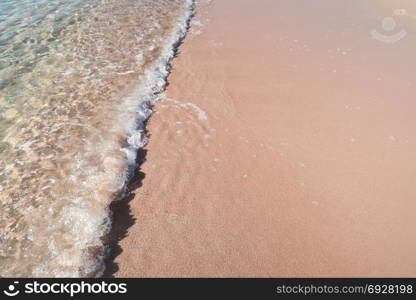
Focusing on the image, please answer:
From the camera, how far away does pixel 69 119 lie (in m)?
5.25

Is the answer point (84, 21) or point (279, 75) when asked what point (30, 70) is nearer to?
point (84, 21)

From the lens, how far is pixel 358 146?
471cm

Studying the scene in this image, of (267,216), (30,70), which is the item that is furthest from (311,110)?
(30,70)

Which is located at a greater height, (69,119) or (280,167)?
(69,119)

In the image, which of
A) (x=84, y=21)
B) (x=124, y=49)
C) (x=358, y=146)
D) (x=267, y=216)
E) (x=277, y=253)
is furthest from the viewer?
(x=84, y=21)

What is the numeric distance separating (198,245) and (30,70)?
18.7 feet

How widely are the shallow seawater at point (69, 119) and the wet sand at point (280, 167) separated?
0.42 meters

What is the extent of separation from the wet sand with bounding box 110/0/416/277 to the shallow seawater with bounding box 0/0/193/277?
0.42 meters

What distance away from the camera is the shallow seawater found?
3.44 m

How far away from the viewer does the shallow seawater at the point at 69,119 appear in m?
3.44

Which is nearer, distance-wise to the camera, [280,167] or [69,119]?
[280,167]

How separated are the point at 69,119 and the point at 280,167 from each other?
3.73 m

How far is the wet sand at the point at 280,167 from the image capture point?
11.0 ft

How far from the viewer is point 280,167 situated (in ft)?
14.5
